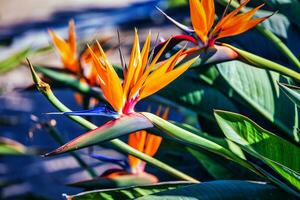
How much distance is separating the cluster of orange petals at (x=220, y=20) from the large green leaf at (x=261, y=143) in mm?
94

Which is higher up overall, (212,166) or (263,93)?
(263,93)

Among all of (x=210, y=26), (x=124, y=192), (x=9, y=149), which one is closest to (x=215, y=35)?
(x=210, y=26)

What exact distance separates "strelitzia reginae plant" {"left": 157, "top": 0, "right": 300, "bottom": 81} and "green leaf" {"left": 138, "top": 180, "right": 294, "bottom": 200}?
0.47ft

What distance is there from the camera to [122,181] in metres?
0.83

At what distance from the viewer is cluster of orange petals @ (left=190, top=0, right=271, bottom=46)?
65 cm

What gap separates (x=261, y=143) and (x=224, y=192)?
0.07 metres

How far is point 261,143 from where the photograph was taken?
0.69 meters

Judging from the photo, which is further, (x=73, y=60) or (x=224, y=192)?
(x=73, y=60)

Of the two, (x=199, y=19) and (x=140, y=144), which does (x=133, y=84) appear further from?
(x=140, y=144)

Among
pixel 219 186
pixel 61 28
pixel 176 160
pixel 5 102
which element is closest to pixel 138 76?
pixel 219 186

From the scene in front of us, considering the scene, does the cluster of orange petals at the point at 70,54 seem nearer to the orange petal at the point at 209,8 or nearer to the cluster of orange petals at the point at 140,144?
the cluster of orange petals at the point at 140,144

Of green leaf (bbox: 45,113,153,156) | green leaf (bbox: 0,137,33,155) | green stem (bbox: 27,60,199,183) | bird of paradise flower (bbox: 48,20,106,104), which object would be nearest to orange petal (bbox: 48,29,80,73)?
bird of paradise flower (bbox: 48,20,106,104)

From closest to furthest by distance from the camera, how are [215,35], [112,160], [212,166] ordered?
[215,35] → [112,160] → [212,166]

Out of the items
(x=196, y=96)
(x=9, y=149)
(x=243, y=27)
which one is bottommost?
(x=9, y=149)
